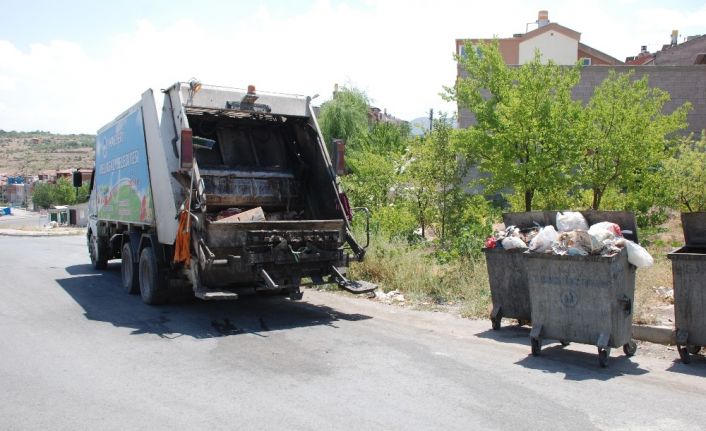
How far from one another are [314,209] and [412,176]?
3.92 m

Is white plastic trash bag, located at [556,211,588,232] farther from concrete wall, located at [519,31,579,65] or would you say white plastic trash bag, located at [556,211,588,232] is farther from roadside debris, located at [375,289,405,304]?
concrete wall, located at [519,31,579,65]

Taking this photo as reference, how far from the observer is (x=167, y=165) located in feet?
27.6

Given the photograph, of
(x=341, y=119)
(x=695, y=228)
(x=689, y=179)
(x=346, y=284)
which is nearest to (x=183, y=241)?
(x=346, y=284)

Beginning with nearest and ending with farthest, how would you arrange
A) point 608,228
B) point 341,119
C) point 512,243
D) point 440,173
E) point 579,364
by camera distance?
1. point 579,364
2. point 608,228
3. point 512,243
4. point 440,173
5. point 341,119

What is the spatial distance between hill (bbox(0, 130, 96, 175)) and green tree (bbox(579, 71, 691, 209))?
10066 centimetres

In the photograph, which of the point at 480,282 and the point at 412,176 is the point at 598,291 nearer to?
the point at 480,282

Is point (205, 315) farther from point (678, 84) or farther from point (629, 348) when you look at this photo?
point (678, 84)

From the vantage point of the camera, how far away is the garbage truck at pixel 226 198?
306 inches

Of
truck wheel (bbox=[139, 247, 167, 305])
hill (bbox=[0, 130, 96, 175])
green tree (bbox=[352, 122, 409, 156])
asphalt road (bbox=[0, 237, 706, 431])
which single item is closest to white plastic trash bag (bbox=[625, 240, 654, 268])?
asphalt road (bbox=[0, 237, 706, 431])

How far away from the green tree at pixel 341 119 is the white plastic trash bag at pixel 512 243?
24.5 metres

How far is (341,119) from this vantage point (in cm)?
3228

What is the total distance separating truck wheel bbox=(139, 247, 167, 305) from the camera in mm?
9000

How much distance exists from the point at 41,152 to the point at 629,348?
141m

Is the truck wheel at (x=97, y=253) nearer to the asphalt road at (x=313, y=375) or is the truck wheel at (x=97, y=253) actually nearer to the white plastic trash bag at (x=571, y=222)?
the asphalt road at (x=313, y=375)
